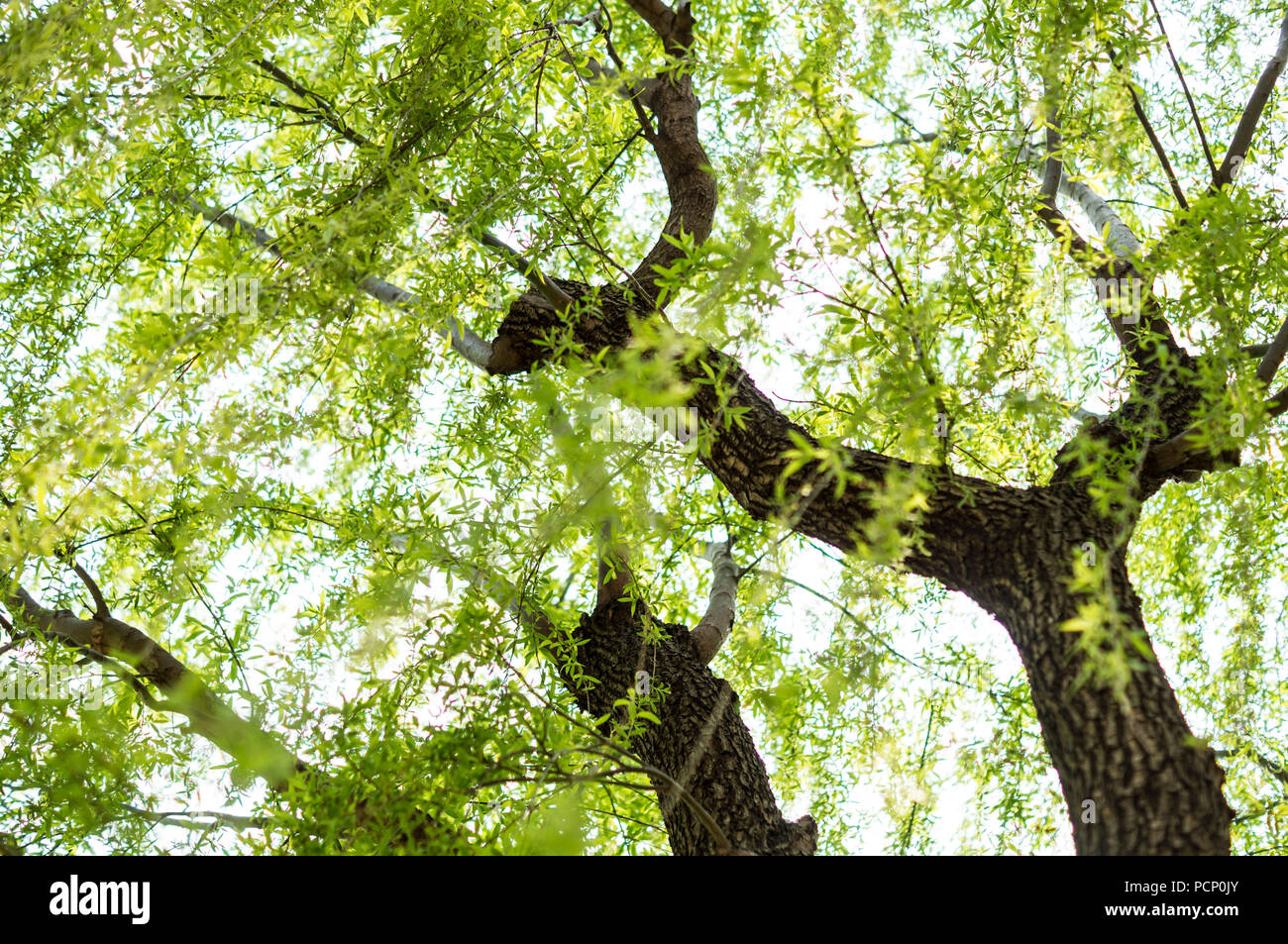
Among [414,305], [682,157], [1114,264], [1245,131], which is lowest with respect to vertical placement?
[414,305]

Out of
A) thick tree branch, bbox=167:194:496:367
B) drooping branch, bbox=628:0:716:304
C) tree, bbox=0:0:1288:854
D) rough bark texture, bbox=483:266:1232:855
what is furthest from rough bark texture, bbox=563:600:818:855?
drooping branch, bbox=628:0:716:304

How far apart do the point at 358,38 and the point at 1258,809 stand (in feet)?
12.1

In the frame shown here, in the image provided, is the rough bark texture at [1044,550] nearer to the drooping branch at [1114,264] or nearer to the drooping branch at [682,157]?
the drooping branch at [1114,264]

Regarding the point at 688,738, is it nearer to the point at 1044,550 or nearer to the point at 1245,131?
the point at 1044,550

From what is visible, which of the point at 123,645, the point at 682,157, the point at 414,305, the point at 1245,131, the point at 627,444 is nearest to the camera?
the point at 627,444

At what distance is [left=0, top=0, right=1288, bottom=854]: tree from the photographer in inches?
73.9

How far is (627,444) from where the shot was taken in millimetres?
1982

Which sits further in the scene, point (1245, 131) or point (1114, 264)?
point (1114, 264)

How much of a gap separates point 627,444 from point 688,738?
1.02 m

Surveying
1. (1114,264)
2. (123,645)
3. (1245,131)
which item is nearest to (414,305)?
(123,645)

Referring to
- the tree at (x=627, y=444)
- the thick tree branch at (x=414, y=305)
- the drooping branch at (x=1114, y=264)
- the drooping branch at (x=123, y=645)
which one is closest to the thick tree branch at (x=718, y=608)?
the tree at (x=627, y=444)

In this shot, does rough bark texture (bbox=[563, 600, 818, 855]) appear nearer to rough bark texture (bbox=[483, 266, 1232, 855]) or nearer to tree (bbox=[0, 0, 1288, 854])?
tree (bbox=[0, 0, 1288, 854])

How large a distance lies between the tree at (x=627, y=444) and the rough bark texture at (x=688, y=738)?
14mm
